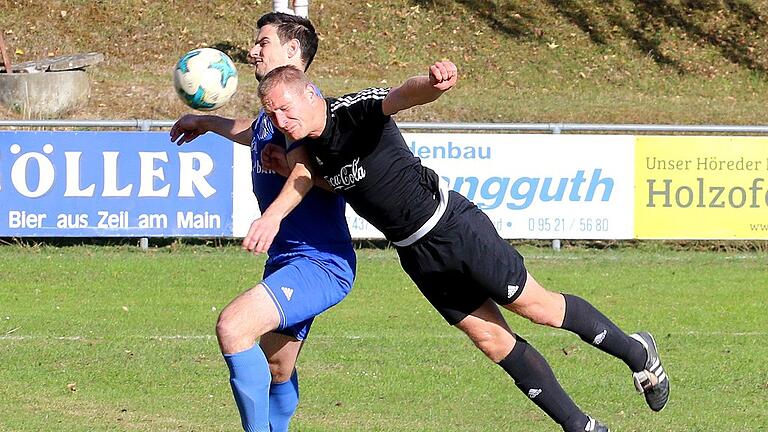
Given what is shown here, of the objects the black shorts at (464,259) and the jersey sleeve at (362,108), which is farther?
the black shorts at (464,259)

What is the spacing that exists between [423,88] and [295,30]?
3.94 feet

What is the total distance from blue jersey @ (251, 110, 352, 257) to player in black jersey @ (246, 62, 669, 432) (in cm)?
26

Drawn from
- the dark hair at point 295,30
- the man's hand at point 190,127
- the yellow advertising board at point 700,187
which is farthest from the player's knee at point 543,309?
the yellow advertising board at point 700,187

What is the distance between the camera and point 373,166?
5.61m

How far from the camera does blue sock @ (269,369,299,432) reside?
6195 millimetres

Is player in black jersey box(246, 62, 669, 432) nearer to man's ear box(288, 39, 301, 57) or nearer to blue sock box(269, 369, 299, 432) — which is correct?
man's ear box(288, 39, 301, 57)

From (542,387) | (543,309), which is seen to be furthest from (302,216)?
(542,387)

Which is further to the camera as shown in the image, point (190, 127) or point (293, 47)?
point (190, 127)

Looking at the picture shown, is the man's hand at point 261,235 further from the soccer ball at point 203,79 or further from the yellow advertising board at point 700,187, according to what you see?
the yellow advertising board at point 700,187

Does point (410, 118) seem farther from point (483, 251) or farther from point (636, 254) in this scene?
point (483, 251)

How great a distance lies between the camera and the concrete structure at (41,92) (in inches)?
782

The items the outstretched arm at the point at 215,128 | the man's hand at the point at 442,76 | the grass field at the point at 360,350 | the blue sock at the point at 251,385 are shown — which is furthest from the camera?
the grass field at the point at 360,350

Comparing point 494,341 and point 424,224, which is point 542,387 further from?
point 424,224

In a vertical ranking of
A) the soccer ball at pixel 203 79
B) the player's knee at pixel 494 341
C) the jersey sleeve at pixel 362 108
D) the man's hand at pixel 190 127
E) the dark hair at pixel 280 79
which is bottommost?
the player's knee at pixel 494 341
